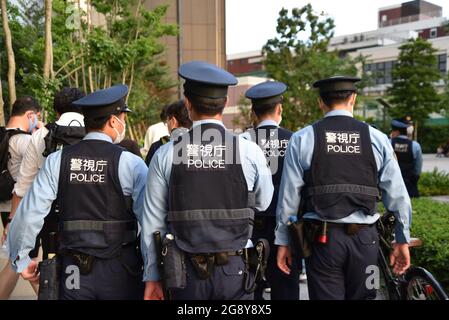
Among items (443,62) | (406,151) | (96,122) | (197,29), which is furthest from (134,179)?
(443,62)

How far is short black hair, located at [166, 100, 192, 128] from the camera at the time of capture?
13.5ft

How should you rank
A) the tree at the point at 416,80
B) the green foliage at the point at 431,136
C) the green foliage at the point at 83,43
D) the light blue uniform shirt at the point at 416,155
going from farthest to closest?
the green foliage at the point at 431,136
the tree at the point at 416,80
the green foliage at the point at 83,43
the light blue uniform shirt at the point at 416,155

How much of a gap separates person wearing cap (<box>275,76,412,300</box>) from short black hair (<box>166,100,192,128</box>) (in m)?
1.47

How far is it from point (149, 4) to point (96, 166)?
27408mm

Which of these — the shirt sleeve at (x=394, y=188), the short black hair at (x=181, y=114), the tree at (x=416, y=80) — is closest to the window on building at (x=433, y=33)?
the tree at (x=416, y=80)

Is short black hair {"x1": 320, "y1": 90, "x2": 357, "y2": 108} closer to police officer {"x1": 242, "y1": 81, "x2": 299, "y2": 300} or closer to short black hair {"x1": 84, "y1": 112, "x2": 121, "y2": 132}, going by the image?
police officer {"x1": 242, "y1": 81, "x2": 299, "y2": 300}

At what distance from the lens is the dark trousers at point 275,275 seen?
3.50m

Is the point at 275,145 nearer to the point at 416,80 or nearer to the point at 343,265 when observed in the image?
the point at 343,265

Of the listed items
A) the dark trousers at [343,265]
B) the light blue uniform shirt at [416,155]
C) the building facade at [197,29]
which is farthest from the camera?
the building facade at [197,29]

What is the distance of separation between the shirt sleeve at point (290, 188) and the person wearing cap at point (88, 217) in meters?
0.92

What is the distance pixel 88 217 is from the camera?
7.95ft

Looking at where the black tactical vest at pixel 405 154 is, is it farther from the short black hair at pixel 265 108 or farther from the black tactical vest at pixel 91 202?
the black tactical vest at pixel 91 202

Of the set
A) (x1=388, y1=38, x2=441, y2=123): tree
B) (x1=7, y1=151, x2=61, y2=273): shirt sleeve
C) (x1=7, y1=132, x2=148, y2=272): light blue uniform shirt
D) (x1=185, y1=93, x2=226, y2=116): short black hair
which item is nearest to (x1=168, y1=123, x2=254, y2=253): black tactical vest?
(x1=185, y1=93, x2=226, y2=116): short black hair
